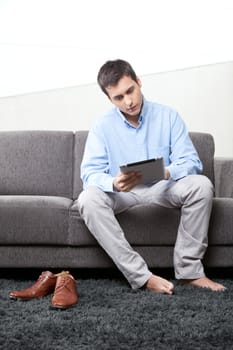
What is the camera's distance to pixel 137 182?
213 cm

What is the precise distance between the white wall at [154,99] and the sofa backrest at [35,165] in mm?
549

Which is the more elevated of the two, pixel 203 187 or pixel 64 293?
pixel 203 187

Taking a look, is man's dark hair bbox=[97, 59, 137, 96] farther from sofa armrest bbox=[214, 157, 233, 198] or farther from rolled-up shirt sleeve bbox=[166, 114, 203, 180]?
sofa armrest bbox=[214, 157, 233, 198]

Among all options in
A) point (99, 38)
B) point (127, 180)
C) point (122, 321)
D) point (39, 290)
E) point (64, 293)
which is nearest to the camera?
point (122, 321)

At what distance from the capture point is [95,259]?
7.68ft

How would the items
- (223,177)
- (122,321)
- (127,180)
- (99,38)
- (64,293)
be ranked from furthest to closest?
(99,38), (223,177), (127,180), (64,293), (122,321)

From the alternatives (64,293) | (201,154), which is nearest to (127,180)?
(64,293)

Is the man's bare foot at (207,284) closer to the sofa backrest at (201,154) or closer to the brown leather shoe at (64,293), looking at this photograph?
the brown leather shoe at (64,293)

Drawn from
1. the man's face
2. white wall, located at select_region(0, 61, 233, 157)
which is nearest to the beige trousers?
the man's face

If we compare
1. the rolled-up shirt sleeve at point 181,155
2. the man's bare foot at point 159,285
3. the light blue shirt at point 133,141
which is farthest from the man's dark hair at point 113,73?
the man's bare foot at point 159,285

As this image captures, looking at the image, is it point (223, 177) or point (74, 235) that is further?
point (223, 177)

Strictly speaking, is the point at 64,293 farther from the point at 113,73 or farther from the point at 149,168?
the point at 113,73

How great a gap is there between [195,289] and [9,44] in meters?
2.13

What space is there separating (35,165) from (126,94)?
824 mm
